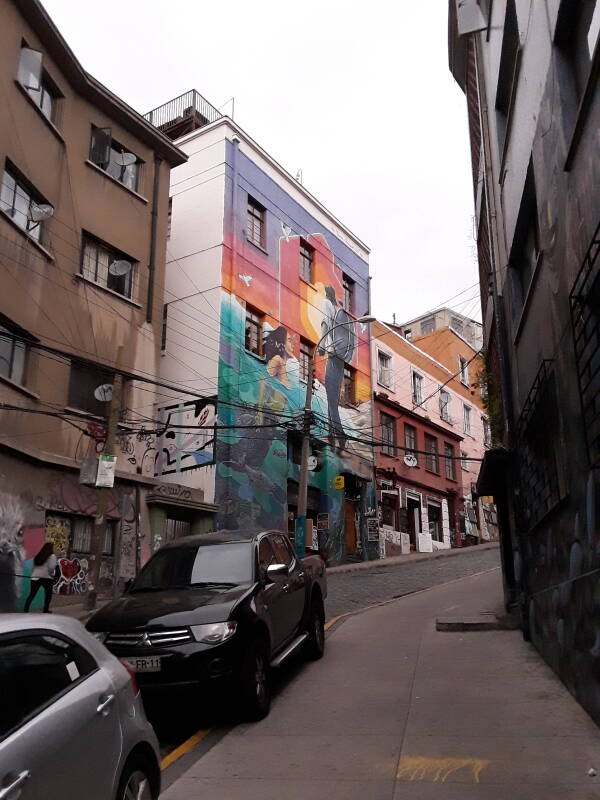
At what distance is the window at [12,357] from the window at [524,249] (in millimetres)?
9923

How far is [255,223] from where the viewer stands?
2614cm

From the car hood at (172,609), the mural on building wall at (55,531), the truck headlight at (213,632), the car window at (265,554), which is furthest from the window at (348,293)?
the truck headlight at (213,632)

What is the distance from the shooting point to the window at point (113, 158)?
19.7m

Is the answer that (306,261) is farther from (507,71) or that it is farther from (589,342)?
(589,342)

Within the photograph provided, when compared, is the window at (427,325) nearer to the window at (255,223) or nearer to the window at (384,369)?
the window at (384,369)

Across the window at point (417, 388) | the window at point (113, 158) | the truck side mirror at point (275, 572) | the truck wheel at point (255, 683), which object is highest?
the window at point (113, 158)

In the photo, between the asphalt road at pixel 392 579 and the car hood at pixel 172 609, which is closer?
the car hood at pixel 172 609

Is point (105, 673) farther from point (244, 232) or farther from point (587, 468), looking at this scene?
point (244, 232)

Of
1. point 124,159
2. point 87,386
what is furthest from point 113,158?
point 87,386

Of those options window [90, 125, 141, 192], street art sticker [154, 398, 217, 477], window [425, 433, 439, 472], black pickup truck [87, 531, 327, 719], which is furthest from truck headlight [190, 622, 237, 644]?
window [425, 433, 439, 472]

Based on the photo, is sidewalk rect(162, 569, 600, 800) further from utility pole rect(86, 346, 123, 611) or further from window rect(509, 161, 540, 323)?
utility pole rect(86, 346, 123, 611)

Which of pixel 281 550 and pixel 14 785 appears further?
pixel 281 550

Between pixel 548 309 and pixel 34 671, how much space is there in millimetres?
6842

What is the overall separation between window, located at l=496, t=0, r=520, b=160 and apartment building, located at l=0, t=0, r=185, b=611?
29.1 ft
